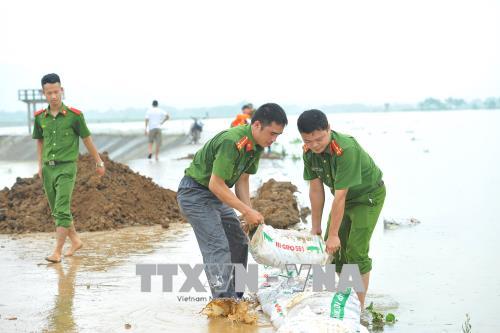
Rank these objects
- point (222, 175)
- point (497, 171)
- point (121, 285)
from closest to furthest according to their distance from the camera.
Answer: point (222, 175) < point (121, 285) < point (497, 171)

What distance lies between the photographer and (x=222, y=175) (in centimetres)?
594

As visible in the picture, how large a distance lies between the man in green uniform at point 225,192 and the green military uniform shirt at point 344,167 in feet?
1.22

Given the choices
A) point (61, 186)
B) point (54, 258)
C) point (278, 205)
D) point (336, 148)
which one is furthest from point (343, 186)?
point (278, 205)

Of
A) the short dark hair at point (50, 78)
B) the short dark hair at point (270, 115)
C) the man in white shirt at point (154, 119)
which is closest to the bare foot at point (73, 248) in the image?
the short dark hair at point (50, 78)

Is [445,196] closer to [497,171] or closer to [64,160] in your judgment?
[497,171]

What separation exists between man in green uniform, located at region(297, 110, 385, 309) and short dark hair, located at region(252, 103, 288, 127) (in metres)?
0.17

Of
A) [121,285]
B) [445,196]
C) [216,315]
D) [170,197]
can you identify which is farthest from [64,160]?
[445,196]

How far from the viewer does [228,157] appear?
5949mm

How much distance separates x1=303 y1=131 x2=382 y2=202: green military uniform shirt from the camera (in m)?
5.91

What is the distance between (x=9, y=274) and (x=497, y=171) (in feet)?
60.6

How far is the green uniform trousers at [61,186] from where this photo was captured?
8.38m

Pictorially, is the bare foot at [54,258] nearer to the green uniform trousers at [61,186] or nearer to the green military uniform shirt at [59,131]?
the green uniform trousers at [61,186]

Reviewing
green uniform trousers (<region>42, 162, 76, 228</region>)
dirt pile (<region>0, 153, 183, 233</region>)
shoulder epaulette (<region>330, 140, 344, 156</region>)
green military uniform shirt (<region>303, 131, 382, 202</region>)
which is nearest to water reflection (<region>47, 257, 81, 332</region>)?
green uniform trousers (<region>42, 162, 76, 228</region>)

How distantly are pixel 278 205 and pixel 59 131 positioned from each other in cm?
412
